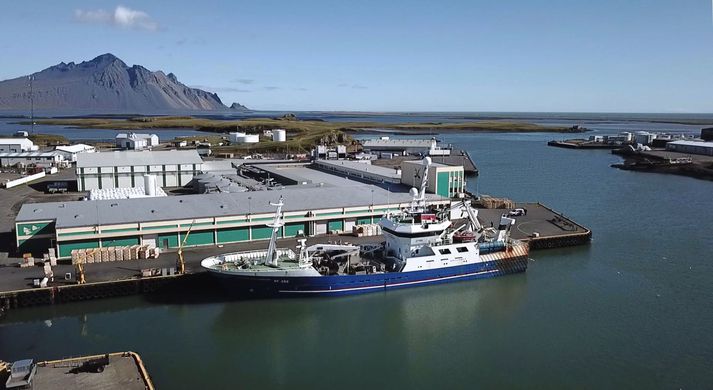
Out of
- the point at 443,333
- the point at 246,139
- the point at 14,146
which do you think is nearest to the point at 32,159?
the point at 14,146

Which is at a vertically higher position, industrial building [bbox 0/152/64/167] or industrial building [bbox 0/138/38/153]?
industrial building [bbox 0/138/38/153]

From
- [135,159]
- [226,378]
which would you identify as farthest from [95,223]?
[135,159]

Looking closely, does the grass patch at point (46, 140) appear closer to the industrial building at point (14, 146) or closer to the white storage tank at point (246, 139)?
the industrial building at point (14, 146)

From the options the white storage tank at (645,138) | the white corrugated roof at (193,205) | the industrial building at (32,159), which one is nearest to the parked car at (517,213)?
the white corrugated roof at (193,205)

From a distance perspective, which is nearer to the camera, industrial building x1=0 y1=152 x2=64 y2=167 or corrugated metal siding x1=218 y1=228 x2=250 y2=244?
corrugated metal siding x1=218 y1=228 x2=250 y2=244

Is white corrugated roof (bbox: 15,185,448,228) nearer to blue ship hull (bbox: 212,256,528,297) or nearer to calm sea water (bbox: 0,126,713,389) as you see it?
calm sea water (bbox: 0,126,713,389)

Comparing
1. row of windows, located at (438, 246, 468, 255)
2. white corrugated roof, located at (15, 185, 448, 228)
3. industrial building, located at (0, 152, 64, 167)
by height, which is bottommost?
row of windows, located at (438, 246, 468, 255)

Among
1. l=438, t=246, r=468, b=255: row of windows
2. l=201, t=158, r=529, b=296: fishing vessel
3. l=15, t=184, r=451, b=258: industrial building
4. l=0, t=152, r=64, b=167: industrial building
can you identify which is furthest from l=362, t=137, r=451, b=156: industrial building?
l=438, t=246, r=468, b=255: row of windows
